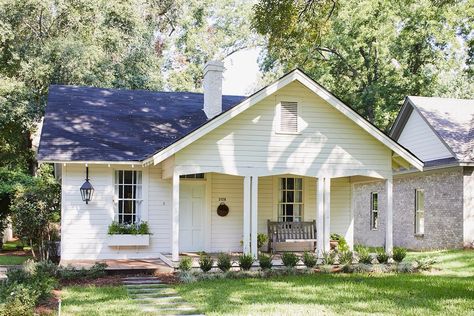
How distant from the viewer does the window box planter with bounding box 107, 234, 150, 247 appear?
15.0m

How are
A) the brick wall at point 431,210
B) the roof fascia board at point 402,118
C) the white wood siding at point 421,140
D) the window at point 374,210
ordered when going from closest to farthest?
the brick wall at point 431,210, the white wood siding at point 421,140, the roof fascia board at point 402,118, the window at point 374,210

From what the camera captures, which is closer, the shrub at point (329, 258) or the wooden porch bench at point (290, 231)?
the shrub at point (329, 258)

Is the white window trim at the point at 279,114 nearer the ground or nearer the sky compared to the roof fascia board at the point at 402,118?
nearer the ground

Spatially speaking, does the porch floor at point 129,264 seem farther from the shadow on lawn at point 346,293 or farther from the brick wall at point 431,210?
the brick wall at point 431,210

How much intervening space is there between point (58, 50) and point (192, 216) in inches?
471

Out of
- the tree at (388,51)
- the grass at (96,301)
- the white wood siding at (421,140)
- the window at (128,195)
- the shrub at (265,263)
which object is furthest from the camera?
the tree at (388,51)

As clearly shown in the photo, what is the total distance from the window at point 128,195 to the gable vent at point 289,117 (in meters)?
4.27

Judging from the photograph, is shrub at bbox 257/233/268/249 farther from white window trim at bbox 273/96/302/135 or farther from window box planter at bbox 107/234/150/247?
white window trim at bbox 273/96/302/135

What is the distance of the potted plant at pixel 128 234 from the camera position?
49.2 feet

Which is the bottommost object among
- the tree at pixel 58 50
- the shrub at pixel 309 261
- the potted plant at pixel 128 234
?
the shrub at pixel 309 261

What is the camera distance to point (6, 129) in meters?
26.9

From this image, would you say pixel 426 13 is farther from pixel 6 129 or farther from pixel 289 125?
pixel 6 129

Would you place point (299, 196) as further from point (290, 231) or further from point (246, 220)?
point (246, 220)

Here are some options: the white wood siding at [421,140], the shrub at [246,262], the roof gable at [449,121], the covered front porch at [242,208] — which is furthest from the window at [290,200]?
the white wood siding at [421,140]
